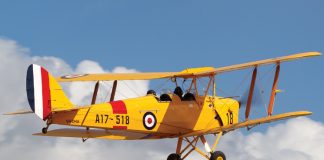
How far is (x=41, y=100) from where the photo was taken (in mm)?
25844

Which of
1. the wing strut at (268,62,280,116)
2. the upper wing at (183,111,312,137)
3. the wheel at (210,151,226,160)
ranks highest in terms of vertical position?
the wing strut at (268,62,280,116)

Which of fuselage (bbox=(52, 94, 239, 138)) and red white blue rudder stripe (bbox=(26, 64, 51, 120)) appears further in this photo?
fuselage (bbox=(52, 94, 239, 138))

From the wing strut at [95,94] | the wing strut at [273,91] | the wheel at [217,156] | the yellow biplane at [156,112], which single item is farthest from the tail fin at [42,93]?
the wing strut at [273,91]

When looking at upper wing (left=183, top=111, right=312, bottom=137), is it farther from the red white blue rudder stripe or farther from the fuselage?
the red white blue rudder stripe

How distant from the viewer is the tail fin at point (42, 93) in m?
25.8

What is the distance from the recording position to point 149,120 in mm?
27891

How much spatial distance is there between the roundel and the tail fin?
2642 mm

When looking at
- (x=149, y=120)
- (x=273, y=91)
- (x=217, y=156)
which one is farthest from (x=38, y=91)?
(x=273, y=91)

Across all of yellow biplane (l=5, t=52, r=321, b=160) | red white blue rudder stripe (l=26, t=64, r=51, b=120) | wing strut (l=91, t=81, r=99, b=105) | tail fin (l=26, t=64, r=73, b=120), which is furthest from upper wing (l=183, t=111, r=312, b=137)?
red white blue rudder stripe (l=26, t=64, r=51, b=120)

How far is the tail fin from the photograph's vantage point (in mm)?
25797

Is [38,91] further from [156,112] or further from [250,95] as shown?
[250,95]

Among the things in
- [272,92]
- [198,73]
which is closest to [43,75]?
[198,73]

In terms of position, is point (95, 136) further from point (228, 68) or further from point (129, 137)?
point (228, 68)

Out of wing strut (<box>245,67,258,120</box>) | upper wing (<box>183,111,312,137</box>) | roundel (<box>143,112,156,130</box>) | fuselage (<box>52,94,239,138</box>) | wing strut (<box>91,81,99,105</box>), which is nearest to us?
fuselage (<box>52,94,239,138</box>)
